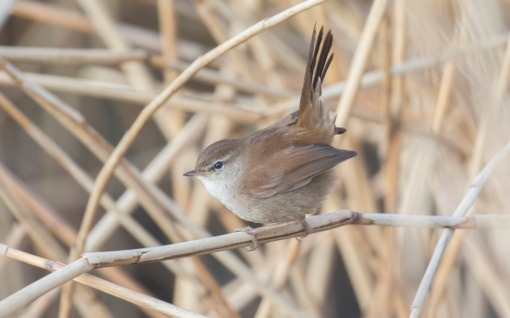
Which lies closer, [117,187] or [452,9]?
[452,9]

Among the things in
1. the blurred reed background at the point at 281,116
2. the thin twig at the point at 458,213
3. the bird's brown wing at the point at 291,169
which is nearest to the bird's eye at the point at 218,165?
the bird's brown wing at the point at 291,169

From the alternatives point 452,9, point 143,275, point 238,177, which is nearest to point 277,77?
point 238,177

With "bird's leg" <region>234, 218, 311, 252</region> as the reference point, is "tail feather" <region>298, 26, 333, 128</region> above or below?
above

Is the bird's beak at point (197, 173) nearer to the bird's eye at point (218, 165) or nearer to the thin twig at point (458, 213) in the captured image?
the bird's eye at point (218, 165)

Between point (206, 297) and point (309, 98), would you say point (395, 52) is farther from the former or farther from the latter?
point (206, 297)

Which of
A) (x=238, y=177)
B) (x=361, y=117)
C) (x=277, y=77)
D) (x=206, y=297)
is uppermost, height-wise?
(x=277, y=77)

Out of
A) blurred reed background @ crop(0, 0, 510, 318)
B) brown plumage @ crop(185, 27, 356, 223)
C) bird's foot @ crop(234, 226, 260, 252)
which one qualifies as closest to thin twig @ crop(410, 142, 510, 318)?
blurred reed background @ crop(0, 0, 510, 318)

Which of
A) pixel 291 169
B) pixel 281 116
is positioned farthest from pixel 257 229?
pixel 281 116

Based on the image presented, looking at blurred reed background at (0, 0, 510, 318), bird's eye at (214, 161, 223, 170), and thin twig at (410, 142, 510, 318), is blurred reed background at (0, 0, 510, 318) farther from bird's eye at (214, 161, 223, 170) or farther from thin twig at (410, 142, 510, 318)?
bird's eye at (214, 161, 223, 170)
